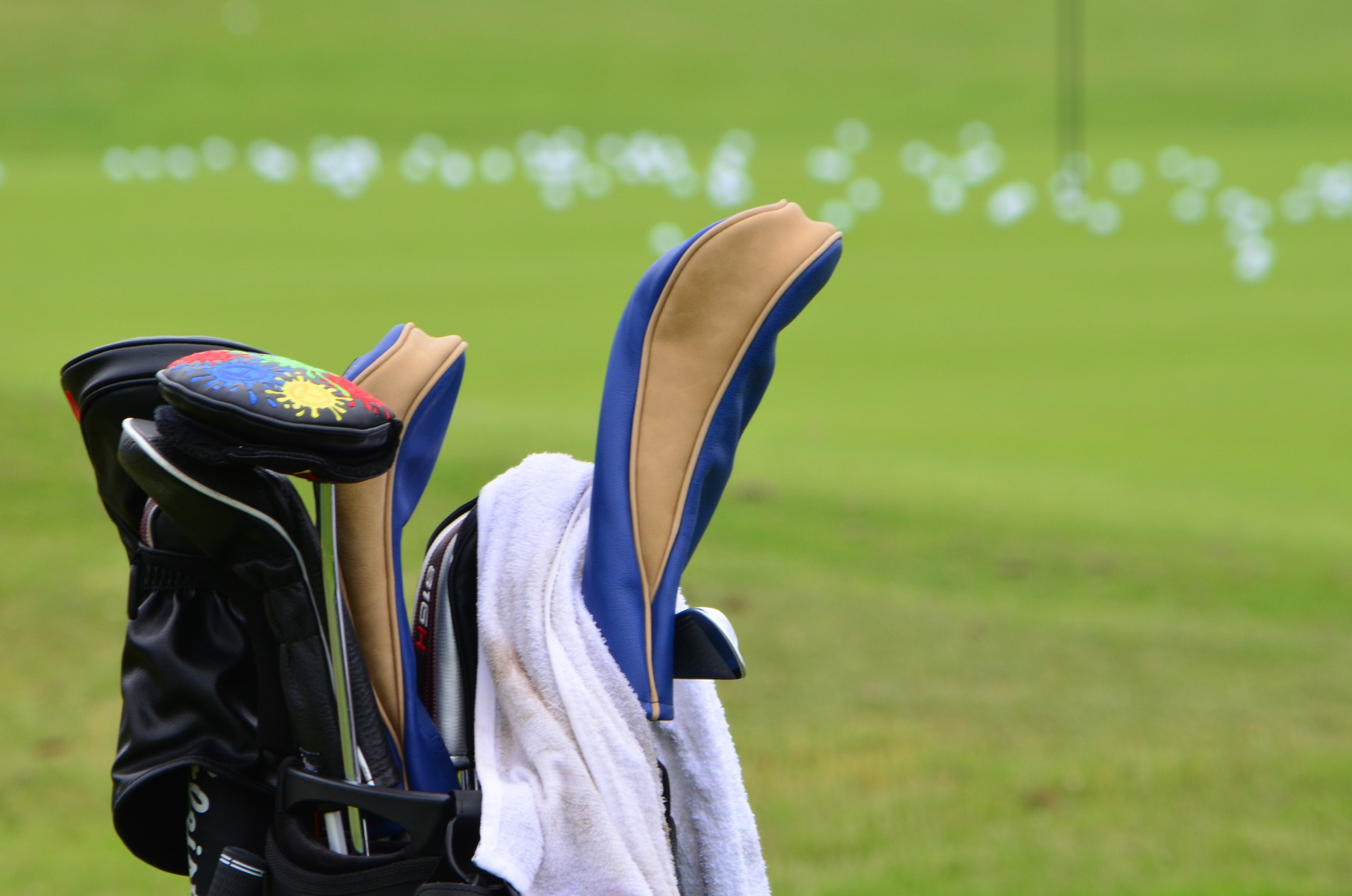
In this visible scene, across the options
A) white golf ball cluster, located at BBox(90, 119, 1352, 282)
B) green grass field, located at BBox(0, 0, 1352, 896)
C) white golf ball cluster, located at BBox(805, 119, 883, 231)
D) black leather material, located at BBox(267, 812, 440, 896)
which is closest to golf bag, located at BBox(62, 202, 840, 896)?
black leather material, located at BBox(267, 812, 440, 896)

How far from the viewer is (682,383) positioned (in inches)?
41.8

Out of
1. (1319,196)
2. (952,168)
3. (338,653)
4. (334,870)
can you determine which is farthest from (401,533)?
(952,168)

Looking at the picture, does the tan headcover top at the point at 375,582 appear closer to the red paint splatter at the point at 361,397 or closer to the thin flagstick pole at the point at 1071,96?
the red paint splatter at the point at 361,397

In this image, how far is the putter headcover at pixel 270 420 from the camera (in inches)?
33.5

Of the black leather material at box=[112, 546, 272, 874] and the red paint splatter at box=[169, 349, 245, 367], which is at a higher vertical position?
the red paint splatter at box=[169, 349, 245, 367]

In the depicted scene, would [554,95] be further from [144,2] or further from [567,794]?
[567,794]

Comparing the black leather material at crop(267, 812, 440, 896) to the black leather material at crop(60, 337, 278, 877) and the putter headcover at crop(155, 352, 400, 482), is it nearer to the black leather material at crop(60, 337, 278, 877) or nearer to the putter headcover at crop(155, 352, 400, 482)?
the black leather material at crop(60, 337, 278, 877)

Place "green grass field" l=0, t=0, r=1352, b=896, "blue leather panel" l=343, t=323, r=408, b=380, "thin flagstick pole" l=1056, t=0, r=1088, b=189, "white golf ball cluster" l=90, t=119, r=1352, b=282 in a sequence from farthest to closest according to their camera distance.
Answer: "thin flagstick pole" l=1056, t=0, r=1088, b=189, "white golf ball cluster" l=90, t=119, r=1352, b=282, "green grass field" l=0, t=0, r=1352, b=896, "blue leather panel" l=343, t=323, r=408, b=380

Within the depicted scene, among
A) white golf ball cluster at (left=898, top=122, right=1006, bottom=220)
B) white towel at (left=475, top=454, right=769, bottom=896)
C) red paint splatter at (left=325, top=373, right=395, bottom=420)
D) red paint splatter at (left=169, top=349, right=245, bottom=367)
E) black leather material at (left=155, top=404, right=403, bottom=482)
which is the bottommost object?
white towel at (left=475, top=454, right=769, bottom=896)

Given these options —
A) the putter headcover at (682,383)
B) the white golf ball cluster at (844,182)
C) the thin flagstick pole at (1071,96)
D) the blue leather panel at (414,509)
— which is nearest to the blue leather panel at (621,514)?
the putter headcover at (682,383)

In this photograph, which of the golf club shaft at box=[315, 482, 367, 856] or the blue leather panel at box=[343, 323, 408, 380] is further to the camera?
the blue leather panel at box=[343, 323, 408, 380]

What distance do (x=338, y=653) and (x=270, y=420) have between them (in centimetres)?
18

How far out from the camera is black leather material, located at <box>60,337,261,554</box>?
1002 millimetres

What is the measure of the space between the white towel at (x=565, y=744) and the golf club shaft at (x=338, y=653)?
0.09m
